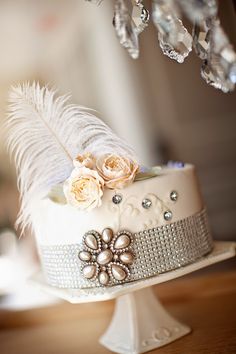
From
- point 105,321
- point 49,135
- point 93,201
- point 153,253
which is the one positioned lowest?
point 105,321

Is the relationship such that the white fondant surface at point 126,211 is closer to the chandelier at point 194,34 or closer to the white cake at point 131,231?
the white cake at point 131,231

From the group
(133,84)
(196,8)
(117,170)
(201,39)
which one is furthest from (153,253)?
(133,84)

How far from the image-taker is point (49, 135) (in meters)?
1.18

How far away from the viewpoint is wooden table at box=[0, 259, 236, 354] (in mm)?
1275

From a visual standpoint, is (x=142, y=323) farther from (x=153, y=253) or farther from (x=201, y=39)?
(x=201, y=39)

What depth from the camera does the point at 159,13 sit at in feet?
2.56

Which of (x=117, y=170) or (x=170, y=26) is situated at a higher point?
(x=170, y=26)

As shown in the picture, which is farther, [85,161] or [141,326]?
[141,326]

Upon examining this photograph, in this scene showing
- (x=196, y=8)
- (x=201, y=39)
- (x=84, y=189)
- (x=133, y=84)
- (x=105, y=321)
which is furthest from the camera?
(x=133, y=84)

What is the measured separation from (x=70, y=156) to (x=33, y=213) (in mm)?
140

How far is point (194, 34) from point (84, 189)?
1.16 ft

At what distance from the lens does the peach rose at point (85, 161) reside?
3.67 ft

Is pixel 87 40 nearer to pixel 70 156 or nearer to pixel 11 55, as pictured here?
pixel 11 55

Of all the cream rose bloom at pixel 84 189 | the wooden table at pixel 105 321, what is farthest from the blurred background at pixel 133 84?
the cream rose bloom at pixel 84 189
